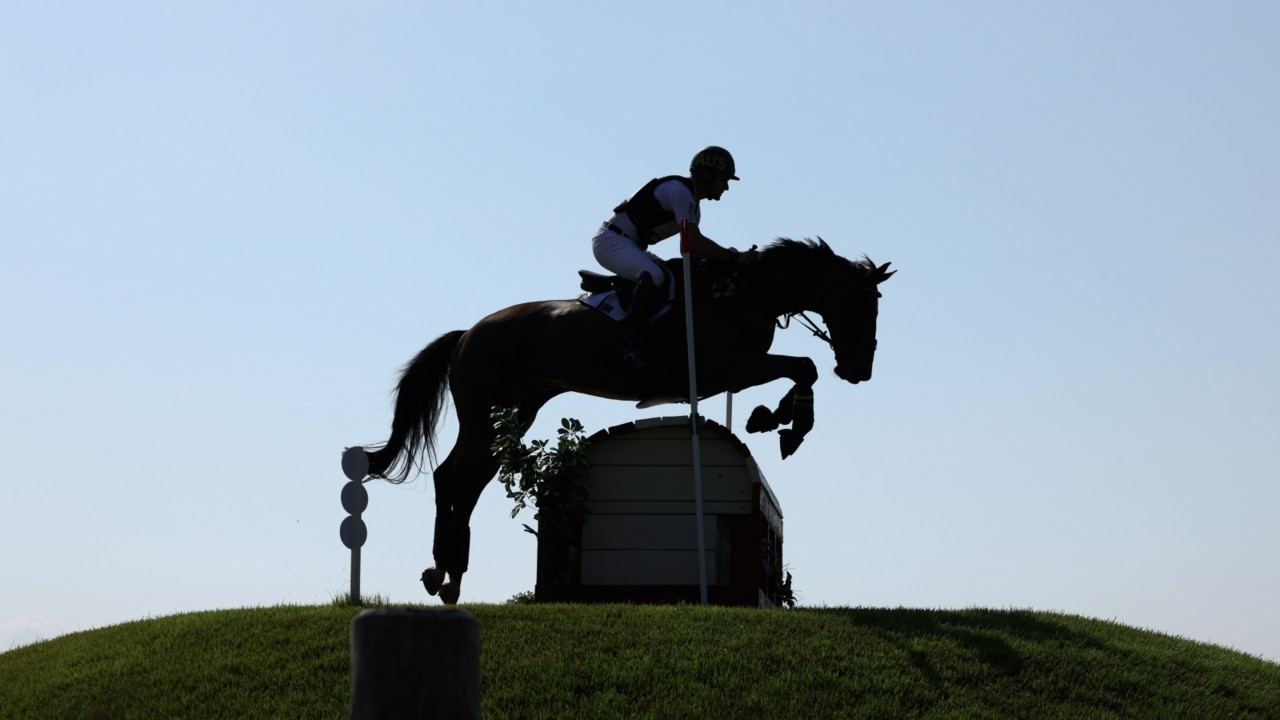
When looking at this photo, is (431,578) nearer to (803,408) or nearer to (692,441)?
(692,441)

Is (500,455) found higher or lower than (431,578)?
higher

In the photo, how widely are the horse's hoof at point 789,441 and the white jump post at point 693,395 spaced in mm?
676

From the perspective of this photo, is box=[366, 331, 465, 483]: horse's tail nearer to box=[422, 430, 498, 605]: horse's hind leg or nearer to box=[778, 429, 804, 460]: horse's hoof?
box=[422, 430, 498, 605]: horse's hind leg

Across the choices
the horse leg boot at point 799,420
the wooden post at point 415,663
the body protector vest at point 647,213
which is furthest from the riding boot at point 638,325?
the wooden post at point 415,663

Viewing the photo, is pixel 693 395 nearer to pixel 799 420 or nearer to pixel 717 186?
pixel 799 420

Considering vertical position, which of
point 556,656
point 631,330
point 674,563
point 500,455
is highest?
point 631,330

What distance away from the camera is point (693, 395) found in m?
12.2

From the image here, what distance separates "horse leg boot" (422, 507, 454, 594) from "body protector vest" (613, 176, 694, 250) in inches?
105

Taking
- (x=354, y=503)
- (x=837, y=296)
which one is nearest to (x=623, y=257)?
(x=837, y=296)

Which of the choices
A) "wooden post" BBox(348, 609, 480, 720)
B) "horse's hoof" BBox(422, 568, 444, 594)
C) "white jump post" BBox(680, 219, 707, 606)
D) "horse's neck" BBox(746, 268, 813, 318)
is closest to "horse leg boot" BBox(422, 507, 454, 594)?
"horse's hoof" BBox(422, 568, 444, 594)

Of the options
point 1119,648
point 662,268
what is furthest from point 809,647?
point 662,268

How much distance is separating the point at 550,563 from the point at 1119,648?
4301 mm

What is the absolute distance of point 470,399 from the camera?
13.2 m

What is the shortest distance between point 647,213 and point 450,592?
334 centimetres
